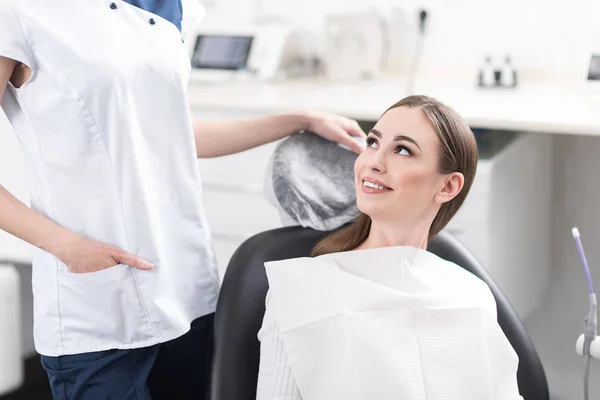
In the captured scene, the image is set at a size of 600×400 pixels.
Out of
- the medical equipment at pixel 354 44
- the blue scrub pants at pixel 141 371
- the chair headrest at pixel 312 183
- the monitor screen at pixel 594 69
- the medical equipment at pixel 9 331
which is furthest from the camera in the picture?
the medical equipment at pixel 354 44

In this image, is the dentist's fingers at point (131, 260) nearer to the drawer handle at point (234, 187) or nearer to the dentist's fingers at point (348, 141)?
the dentist's fingers at point (348, 141)

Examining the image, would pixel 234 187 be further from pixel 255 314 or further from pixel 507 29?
pixel 255 314

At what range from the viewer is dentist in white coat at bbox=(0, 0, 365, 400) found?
1.23 metres

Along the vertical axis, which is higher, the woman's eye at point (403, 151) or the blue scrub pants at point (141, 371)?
the woman's eye at point (403, 151)

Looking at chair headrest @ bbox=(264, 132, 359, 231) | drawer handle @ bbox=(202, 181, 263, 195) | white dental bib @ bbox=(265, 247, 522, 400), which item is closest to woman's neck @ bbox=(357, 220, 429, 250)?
white dental bib @ bbox=(265, 247, 522, 400)

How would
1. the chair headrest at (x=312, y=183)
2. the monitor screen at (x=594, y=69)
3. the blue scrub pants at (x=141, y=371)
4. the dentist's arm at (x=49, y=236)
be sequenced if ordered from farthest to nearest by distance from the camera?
the monitor screen at (x=594, y=69), the chair headrest at (x=312, y=183), the blue scrub pants at (x=141, y=371), the dentist's arm at (x=49, y=236)

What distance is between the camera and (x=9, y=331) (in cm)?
257

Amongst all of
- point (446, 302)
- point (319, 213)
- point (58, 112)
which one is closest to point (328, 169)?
point (319, 213)

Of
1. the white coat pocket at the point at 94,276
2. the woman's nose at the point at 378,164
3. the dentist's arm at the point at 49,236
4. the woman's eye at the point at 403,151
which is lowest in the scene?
the white coat pocket at the point at 94,276

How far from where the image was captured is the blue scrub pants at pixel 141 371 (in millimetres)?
1315

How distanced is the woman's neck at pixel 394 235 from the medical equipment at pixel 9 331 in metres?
1.52

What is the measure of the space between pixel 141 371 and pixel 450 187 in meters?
0.56

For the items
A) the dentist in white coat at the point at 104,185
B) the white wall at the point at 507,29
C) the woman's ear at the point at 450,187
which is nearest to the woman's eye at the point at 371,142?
the woman's ear at the point at 450,187

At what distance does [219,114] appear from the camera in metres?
2.57
